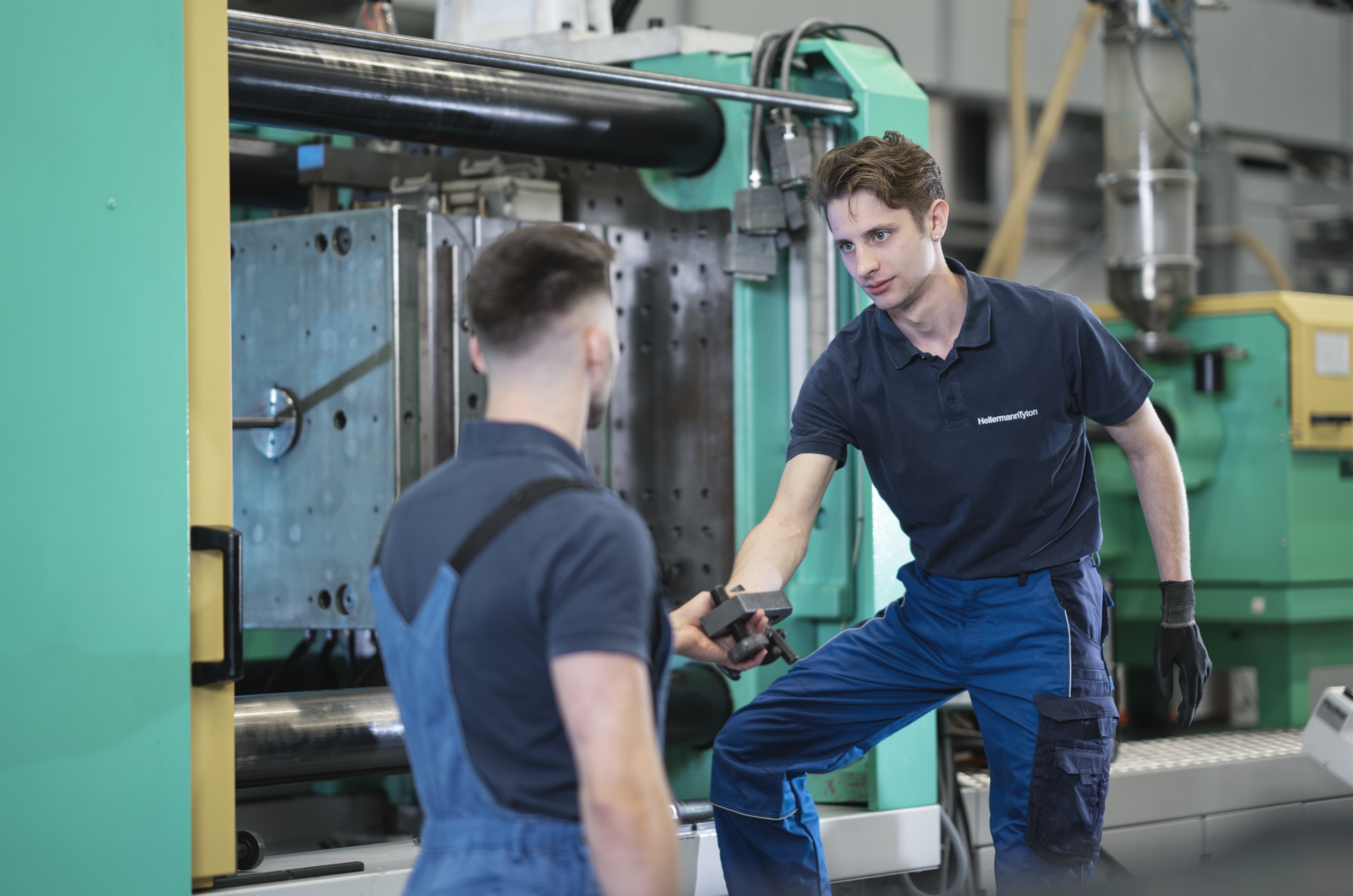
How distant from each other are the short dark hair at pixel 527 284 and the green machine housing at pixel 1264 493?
9.58ft

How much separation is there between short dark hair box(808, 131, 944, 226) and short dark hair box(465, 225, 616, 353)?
35.9 inches

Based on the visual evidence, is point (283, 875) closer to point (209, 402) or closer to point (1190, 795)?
point (209, 402)

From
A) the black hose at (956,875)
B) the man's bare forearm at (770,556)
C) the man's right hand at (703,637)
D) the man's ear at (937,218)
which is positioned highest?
the man's ear at (937,218)

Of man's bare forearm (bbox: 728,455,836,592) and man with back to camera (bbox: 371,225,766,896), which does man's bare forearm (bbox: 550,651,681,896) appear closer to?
man with back to camera (bbox: 371,225,766,896)

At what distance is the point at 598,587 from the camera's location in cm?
119

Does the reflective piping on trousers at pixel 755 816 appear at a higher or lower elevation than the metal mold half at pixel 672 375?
lower

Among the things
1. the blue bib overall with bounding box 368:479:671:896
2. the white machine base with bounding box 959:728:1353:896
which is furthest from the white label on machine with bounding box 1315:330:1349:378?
the blue bib overall with bounding box 368:479:671:896

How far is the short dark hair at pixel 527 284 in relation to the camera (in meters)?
1.32

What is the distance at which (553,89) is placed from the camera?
2764 millimetres

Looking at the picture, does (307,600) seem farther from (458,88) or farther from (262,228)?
(458,88)

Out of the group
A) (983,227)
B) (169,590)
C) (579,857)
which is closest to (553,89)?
(169,590)

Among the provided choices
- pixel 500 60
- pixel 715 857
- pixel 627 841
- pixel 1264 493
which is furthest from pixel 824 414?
pixel 1264 493

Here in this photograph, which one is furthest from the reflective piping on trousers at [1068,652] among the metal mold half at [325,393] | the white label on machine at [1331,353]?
the white label on machine at [1331,353]

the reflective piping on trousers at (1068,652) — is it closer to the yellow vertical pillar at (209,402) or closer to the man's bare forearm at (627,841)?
the man's bare forearm at (627,841)
